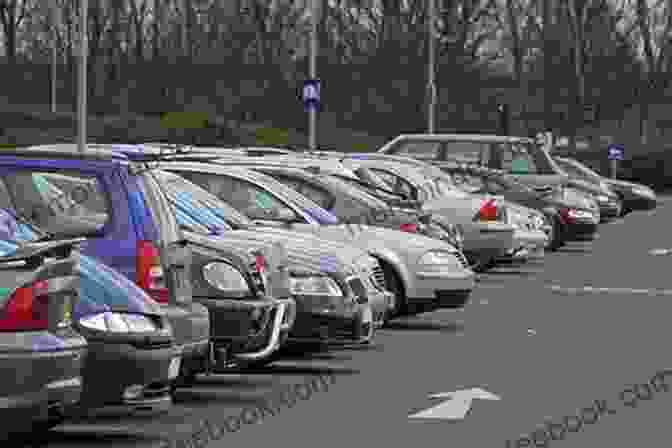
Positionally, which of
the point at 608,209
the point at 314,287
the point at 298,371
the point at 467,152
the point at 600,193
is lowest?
the point at 608,209

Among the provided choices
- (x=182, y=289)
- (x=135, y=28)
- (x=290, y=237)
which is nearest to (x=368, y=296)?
(x=290, y=237)

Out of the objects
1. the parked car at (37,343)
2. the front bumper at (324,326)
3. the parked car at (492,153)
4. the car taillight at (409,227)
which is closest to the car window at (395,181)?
the car taillight at (409,227)

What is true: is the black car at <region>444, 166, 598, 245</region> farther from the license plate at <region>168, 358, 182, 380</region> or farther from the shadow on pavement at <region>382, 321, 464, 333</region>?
the license plate at <region>168, 358, 182, 380</region>

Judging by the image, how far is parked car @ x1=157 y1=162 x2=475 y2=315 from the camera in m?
16.8

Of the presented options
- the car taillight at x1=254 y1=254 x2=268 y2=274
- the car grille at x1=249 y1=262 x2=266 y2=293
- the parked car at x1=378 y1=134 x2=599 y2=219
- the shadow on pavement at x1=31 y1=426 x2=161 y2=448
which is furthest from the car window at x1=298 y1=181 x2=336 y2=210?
the parked car at x1=378 y1=134 x2=599 y2=219

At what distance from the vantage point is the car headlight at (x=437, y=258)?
1852cm

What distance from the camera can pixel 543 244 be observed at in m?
29.6

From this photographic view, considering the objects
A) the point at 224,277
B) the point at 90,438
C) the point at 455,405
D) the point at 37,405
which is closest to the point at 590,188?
the point at 455,405

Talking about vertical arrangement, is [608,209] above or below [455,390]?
below

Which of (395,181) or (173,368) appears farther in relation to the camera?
(395,181)

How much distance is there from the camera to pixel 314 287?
15.0m

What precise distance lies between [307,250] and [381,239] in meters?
3.27

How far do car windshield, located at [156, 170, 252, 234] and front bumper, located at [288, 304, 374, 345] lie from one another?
83 centimetres

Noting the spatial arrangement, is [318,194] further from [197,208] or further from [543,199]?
[543,199]
